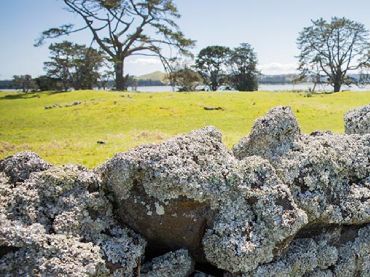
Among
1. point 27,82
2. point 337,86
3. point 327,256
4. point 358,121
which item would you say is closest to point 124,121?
point 358,121

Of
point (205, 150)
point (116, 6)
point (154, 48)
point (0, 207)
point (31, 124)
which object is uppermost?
point (116, 6)

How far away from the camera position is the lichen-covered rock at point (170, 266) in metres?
5.25

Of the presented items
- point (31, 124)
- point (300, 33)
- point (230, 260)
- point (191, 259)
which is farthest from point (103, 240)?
point (300, 33)

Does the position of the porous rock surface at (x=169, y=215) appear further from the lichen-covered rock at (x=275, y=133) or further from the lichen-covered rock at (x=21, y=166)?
the lichen-covered rock at (x=275, y=133)

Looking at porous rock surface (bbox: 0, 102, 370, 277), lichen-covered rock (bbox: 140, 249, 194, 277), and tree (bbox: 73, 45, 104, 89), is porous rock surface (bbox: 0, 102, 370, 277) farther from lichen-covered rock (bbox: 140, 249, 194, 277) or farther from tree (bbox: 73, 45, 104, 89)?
tree (bbox: 73, 45, 104, 89)

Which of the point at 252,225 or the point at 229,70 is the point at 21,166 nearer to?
the point at 252,225

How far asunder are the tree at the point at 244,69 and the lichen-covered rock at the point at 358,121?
92372 millimetres

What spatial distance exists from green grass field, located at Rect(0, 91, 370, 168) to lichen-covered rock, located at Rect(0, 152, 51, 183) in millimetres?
9418

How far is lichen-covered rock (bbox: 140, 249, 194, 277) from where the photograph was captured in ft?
17.2

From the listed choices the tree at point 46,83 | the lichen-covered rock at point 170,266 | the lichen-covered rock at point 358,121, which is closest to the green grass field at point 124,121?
the lichen-covered rock at point 358,121

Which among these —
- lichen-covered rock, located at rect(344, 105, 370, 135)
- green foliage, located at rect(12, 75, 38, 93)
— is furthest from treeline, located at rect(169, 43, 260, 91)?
lichen-covered rock, located at rect(344, 105, 370, 135)

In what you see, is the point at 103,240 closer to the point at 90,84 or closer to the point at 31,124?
the point at 31,124

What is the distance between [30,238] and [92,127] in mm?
27365

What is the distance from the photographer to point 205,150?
5.77m
